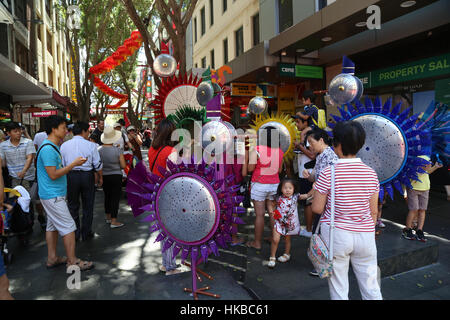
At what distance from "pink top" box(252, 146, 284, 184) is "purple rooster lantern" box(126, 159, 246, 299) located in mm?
1417

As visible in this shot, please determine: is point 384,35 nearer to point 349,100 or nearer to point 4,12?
point 349,100

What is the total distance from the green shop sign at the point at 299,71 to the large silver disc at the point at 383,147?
20.5 feet

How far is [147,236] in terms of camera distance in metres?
5.31

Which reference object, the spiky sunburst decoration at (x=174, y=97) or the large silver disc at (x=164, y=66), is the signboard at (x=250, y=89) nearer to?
the large silver disc at (x=164, y=66)

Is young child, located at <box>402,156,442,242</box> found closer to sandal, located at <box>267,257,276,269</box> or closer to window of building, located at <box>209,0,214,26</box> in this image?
sandal, located at <box>267,257,276,269</box>

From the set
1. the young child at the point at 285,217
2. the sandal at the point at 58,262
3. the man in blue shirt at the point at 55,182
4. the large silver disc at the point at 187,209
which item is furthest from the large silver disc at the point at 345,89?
the sandal at the point at 58,262

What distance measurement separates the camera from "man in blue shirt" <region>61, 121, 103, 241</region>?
4.51 meters

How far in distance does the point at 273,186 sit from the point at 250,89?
908 cm

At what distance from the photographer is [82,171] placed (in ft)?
15.8

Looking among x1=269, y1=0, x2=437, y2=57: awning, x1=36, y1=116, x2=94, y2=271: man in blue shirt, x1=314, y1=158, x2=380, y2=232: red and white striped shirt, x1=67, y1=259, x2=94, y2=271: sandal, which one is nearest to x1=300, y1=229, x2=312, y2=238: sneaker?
x1=314, y1=158, x2=380, y2=232: red and white striped shirt

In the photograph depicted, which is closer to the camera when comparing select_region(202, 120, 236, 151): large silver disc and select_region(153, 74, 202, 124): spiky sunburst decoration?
select_region(202, 120, 236, 151): large silver disc

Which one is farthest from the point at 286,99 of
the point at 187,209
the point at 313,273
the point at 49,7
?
the point at 49,7

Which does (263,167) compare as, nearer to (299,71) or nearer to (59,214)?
(59,214)
